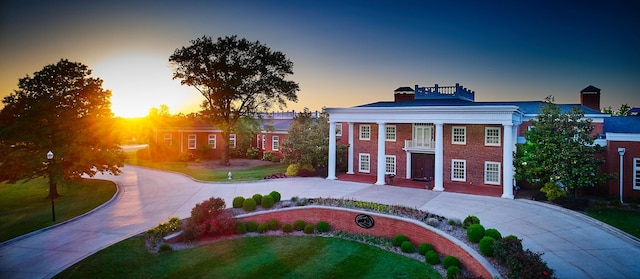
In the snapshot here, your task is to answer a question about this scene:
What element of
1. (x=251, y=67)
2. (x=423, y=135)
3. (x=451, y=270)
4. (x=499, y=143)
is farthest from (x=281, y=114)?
(x=451, y=270)

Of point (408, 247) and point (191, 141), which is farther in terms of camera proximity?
point (191, 141)

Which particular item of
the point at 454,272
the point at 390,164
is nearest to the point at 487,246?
the point at 454,272

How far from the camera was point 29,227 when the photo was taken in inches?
771

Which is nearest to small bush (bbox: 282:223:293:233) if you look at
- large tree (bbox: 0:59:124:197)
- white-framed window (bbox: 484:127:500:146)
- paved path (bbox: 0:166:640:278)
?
paved path (bbox: 0:166:640:278)

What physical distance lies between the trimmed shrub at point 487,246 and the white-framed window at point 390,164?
59.2ft

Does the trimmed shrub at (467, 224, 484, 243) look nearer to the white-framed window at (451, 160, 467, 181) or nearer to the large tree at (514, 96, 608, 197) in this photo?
the large tree at (514, 96, 608, 197)

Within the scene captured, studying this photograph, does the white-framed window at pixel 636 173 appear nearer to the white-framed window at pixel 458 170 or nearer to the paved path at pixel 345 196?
the paved path at pixel 345 196

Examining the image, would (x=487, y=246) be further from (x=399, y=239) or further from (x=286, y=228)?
(x=286, y=228)

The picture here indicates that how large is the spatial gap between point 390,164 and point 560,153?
13.2 meters

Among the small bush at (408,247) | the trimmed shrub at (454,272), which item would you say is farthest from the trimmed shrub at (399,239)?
the trimmed shrub at (454,272)

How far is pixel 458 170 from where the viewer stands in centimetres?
2872

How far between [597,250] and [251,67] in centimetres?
3530

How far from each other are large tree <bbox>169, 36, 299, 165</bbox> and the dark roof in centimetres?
3024

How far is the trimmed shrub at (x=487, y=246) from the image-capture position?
44.2 feet
